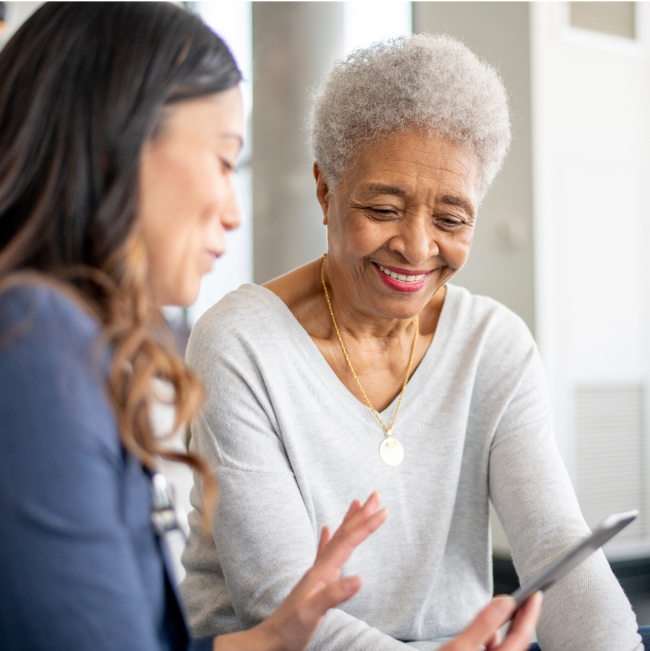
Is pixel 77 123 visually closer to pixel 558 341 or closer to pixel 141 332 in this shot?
pixel 141 332

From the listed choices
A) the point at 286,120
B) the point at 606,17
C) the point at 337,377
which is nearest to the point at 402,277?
the point at 337,377

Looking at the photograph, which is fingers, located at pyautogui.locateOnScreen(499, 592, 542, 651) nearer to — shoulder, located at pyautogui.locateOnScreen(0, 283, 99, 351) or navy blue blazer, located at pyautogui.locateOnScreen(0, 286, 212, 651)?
navy blue blazer, located at pyautogui.locateOnScreen(0, 286, 212, 651)

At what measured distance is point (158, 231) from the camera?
0.78m

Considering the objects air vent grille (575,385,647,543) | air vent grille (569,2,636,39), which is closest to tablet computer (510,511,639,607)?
air vent grille (575,385,647,543)

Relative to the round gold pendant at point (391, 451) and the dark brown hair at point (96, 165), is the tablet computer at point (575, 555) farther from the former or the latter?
the round gold pendant at point (391, 451)

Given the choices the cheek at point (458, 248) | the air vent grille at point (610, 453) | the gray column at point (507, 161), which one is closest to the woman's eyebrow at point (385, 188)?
the cheek at point (458, 248)

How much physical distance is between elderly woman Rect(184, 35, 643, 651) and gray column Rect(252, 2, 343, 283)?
210cm

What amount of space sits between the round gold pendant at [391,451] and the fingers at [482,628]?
58 centimetres

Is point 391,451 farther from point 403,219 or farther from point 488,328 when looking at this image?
point 403,219

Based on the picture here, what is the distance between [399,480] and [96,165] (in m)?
0.88

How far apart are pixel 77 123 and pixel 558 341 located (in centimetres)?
291

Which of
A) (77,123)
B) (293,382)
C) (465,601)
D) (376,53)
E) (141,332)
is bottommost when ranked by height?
(465,601)

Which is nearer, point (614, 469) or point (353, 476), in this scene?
point (353, 476)

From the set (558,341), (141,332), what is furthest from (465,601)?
(558,341)
